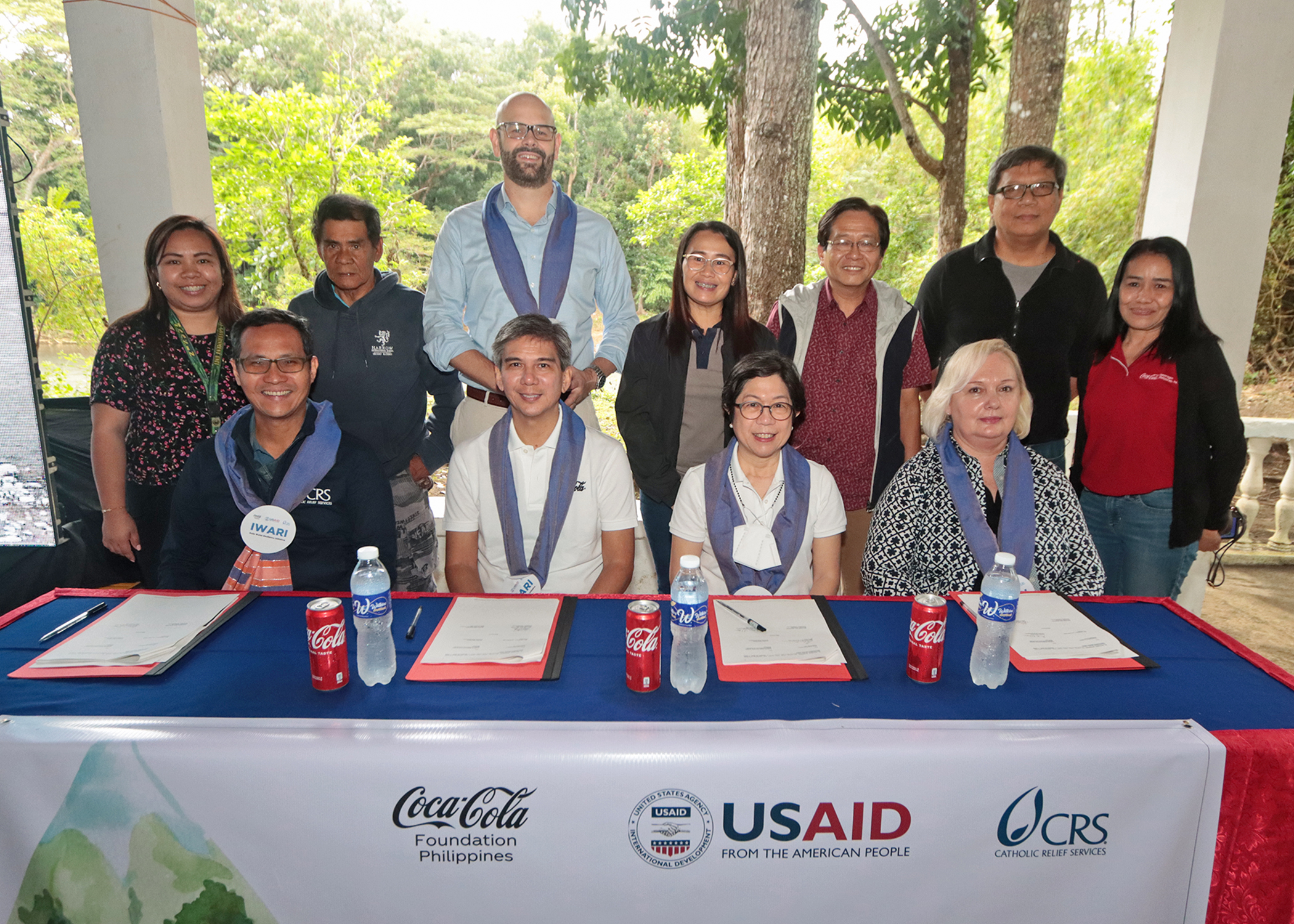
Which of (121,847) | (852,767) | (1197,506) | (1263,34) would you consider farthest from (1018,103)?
(121,847)

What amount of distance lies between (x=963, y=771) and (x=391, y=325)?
92.4 inches

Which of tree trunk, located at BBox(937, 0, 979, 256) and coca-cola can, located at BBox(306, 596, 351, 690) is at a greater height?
tree trunk, located at BBox(937, 0, 979, 256)

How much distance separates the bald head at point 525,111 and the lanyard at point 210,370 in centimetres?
124

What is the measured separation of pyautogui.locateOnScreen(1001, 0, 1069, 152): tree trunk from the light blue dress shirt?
350 cm

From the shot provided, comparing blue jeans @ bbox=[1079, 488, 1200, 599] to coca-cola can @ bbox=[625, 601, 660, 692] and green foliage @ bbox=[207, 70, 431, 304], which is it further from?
green foliage @ bbox=[207, 70, 431, 304]

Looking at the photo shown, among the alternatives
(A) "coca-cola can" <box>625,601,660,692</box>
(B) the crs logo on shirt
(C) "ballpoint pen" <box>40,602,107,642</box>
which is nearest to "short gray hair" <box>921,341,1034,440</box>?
(A) "coca-cola can" <box>625,601,660,692</box>

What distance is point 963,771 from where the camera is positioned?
1.28 metres

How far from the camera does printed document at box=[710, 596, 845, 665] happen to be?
1.56 meters

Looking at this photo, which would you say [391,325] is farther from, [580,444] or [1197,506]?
[1197,506]

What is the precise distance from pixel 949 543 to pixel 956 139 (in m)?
5.93

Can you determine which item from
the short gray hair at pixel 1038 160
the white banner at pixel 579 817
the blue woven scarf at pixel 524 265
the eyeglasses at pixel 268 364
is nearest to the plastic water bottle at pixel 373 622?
the white banner at pixel 579 817

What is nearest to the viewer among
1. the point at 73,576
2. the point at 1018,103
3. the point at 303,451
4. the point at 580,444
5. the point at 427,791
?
the point at 427,791

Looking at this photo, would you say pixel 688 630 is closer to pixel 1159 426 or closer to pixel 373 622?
pixel 373 622

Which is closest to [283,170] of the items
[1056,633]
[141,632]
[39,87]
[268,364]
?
[39,87]
